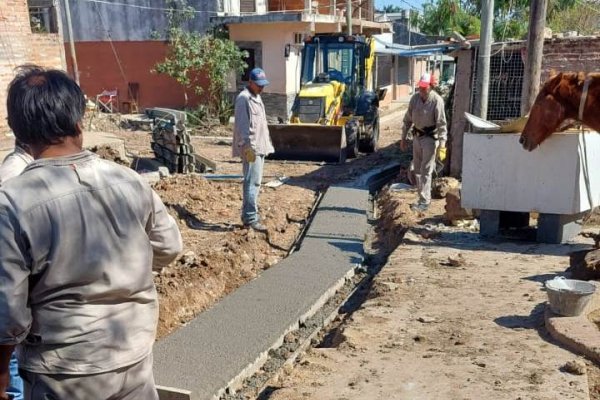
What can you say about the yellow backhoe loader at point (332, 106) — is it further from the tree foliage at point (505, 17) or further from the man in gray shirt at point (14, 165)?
the man in gray shirt at point (14, 165)

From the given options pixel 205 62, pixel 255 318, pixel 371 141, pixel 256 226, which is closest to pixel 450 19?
pixel 205 62

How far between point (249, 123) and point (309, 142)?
5453 mm

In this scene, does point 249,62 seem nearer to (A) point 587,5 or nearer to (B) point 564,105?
(A) point 587,5

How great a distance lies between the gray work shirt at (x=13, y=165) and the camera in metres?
2.78

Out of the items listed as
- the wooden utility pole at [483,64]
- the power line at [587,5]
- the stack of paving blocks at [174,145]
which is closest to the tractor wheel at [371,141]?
the stack of paving blocks at [174,145]

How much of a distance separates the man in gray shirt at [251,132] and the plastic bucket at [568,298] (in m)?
4.07

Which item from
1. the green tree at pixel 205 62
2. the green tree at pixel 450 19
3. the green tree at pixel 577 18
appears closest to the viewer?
the green tree at pixel 205 62

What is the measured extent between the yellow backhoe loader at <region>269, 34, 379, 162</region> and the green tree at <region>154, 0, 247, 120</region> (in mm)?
5704

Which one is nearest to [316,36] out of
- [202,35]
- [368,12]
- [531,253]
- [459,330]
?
[202,35]

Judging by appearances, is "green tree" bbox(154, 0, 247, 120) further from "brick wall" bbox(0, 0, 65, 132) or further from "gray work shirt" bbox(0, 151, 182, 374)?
"gray work shirt" bbox(0, 151, 182, 374)

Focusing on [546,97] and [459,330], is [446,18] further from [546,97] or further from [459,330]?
[459,330]

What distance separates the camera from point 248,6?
73.6 ft

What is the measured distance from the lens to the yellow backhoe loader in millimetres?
12922

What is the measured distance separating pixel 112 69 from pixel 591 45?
1725 centimetres
